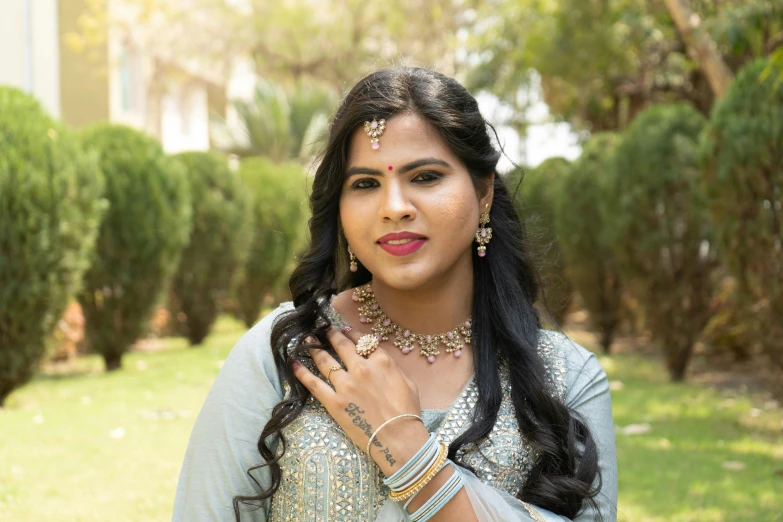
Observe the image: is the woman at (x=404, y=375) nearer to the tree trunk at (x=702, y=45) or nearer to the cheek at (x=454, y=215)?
the cheek at (x=454, y=215)

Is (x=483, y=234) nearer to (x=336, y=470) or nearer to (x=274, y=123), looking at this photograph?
(x=336, y=470)

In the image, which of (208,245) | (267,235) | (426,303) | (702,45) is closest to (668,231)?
(702,45)

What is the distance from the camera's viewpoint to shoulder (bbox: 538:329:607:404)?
2359 mm

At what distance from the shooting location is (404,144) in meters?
2.21

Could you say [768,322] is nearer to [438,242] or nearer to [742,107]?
[742,107]

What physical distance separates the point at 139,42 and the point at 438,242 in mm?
16357

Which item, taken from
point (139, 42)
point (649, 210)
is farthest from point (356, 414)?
point (139, 42)

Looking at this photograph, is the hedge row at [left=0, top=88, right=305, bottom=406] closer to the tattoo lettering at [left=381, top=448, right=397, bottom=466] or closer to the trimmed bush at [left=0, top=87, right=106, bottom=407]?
the trimmed bush at [left=0, top=87, right=106, bottom=407]

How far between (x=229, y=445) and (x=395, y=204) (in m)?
0.69

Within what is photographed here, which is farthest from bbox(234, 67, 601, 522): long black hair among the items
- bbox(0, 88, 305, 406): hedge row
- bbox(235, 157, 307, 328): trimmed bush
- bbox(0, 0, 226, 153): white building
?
bbox(235, 157, 307, 328): trimmed bush

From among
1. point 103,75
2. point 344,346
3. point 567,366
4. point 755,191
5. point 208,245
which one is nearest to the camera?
point 344,346

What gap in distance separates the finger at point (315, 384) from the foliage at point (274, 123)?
65.0ft

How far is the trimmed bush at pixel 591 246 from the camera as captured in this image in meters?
9.34

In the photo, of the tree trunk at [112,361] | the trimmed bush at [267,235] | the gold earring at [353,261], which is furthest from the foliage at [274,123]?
the gold earring at [353,261]
